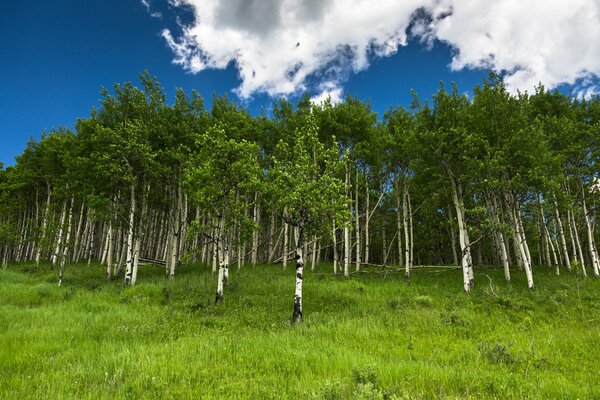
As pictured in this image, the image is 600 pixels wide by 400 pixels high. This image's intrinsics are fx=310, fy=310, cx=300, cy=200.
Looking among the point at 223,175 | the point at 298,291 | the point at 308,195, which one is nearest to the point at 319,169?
the point at 308,195

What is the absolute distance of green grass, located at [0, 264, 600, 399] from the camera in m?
7.18

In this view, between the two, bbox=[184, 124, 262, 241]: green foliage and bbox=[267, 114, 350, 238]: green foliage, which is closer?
bbox=[267, 114, 350, 238]: green foliage

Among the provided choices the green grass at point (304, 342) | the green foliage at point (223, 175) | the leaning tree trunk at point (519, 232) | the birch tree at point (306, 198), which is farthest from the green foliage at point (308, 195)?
the leaning tree trunk at point (519, 232)

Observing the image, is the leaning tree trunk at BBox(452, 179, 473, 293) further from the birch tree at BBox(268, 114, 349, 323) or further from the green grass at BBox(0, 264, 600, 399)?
the birch tree at BBox(268, 114, 349, 323)

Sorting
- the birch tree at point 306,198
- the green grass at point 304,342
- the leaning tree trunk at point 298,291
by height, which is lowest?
the green grass at point 304,342

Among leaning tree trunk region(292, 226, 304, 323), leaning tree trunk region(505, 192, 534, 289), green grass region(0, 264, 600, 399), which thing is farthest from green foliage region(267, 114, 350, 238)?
leaning tree trunk region(505, 192, 534, 289)

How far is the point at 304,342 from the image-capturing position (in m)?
10.8

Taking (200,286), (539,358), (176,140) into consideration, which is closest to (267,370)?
(539,358)

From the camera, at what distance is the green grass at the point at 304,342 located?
7176mm

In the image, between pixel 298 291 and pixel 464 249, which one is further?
pixel 464 249

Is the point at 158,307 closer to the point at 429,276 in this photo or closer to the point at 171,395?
the point at 171,395

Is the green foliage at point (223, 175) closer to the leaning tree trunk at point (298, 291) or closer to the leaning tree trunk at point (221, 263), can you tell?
the leaning tree trunk at point (221, 263)

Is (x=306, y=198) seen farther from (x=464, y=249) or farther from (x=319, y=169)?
(x=464, y=249)

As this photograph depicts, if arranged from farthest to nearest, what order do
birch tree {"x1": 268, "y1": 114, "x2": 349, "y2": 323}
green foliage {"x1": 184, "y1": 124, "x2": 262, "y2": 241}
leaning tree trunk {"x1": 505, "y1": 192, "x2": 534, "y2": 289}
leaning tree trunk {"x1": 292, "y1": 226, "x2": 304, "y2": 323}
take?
leaning tree trunk {"x1": 505, "y1": 192, "x2": 534, "y2": 289} < green foliage {"x1": 184, "y1": 124, "x2": 262, "y2": 241} < birch tree {"x1": 268, "y1": 114, "x2": 349, "y2": 323} < leaning tree trunk {"x1": 292, "y1": 226, "x2": 304, "y2": 323}
